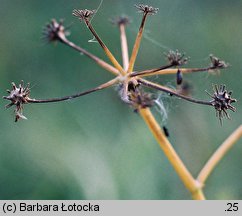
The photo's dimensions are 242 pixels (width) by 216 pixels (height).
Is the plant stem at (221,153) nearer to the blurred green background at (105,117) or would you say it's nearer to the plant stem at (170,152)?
the plant stem at (170,152)

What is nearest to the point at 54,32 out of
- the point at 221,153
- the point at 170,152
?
the point at 170,152

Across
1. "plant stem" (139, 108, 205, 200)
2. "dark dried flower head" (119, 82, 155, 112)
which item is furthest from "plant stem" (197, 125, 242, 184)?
"dark dried flower head" (119, 82, 155, 112)

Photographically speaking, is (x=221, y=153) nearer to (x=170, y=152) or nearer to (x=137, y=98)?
(x=170, y=152)

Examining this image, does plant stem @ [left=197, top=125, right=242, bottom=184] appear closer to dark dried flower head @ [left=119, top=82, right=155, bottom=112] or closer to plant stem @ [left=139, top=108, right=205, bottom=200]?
plant stem @ [left=139, top=108, right=205, bottom=200]

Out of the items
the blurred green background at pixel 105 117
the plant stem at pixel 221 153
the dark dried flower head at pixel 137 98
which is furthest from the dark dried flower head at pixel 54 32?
the blurred green background at pixel 105 117

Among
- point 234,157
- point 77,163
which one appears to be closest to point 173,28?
point 234,157
